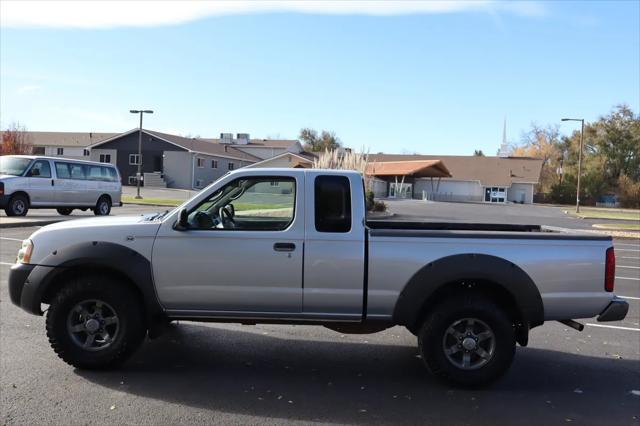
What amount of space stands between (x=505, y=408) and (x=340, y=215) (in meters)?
2.07

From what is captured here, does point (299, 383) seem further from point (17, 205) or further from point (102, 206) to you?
point (102, 206)

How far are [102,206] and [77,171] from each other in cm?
198

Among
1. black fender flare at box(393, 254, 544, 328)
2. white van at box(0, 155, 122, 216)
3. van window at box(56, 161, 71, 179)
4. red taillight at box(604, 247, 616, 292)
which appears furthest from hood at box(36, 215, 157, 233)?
van window at box(56, 161, 71, 179)

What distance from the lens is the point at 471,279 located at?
4.76 meters

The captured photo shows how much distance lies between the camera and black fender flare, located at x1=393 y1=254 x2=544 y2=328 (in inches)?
186

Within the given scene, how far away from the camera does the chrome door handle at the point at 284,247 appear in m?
4.83

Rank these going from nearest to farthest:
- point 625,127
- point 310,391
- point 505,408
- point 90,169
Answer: point 505,408 → point 310,391 → point 90,169 → point 625,127

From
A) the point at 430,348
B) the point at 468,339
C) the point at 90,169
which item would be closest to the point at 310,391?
the point at 430,348

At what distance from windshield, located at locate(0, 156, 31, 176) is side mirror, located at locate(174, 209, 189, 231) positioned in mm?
16247

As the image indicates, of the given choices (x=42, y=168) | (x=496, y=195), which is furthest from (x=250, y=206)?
(x=496, y=195)

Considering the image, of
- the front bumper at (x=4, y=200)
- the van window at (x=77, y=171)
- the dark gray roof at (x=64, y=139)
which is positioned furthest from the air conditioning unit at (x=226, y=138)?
the front bumper at (x=4, y=200)

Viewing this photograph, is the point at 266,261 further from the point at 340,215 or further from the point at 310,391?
the point at 310,391

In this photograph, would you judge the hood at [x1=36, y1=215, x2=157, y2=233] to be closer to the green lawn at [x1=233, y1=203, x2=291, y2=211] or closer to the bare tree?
the green lawn at [x1=233, y1=203, x2=291, y2=211]

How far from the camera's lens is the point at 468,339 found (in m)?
4.85
